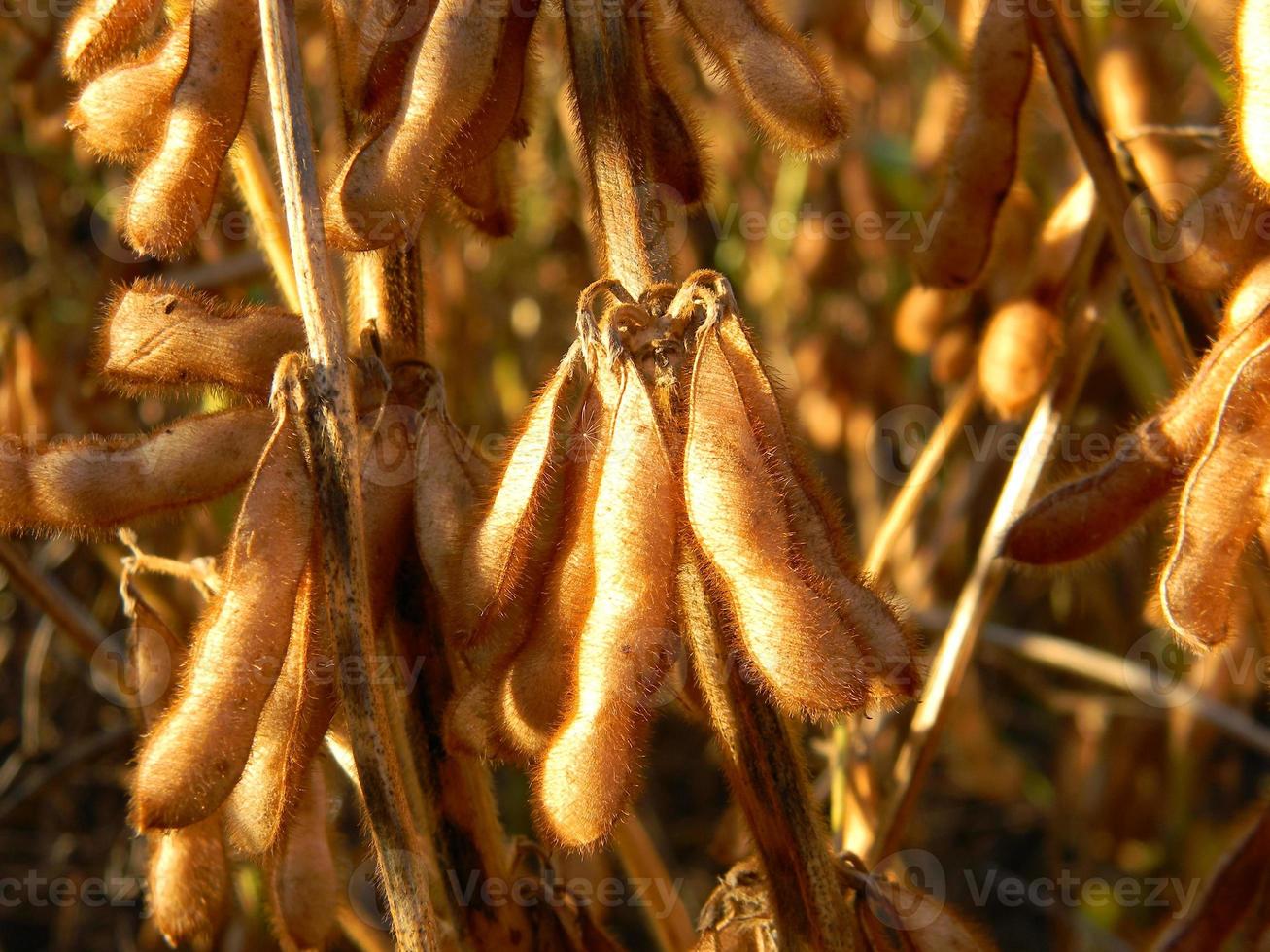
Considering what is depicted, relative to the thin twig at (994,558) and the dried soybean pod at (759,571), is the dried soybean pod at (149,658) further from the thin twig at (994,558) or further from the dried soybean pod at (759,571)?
the thin twig at (994,558)

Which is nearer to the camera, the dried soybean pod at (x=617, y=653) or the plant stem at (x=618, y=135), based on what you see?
the dried soybean pod at (x=617, y=653)

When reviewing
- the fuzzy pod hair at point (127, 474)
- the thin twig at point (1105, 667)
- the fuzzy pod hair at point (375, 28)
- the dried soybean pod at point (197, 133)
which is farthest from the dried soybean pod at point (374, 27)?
the thin twig at point (1105, 667)

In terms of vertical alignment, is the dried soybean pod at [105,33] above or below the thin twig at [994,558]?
above

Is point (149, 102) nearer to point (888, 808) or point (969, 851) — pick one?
point (888, 808)

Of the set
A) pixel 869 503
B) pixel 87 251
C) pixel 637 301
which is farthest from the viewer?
pixel 87 251

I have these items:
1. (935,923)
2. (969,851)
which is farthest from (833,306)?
(935,923)

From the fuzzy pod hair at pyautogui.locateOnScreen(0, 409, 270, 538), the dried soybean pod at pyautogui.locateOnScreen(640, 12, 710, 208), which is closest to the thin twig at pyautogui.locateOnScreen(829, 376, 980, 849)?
the dried soybean pod at pyautogui.locateOnScreen(640, 12, 710, 208)

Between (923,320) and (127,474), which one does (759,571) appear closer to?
(127,474)
